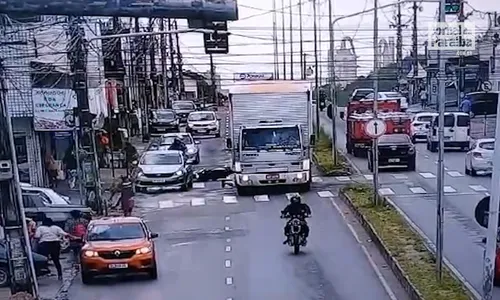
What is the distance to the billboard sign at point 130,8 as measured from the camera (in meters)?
13.1

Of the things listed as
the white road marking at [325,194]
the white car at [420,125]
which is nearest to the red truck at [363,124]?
the white car at [420,125]

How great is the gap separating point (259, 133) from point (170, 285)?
14.0 meters

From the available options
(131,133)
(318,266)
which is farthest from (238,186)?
(131,133)

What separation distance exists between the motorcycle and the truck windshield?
10.4m

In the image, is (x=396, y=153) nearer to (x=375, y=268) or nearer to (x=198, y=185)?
(x=198, y=185)

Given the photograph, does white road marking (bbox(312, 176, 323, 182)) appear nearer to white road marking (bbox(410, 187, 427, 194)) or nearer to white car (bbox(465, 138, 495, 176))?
white road marking (bbox(410, 187, 427, 194))

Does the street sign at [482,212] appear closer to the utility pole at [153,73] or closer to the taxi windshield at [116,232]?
the taxi windshield at [116,232]

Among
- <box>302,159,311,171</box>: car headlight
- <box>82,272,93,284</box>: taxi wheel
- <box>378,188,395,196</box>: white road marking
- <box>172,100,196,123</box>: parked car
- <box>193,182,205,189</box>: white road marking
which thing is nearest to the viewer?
<box>82,272,93,284</box>: taxi wheel

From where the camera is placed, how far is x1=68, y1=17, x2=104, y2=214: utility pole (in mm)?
28562

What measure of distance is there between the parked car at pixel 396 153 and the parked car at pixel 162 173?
8235 mm

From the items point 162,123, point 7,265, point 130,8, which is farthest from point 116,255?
point 162,123

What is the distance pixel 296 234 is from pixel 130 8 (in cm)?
1138

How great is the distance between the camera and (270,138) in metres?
34.2

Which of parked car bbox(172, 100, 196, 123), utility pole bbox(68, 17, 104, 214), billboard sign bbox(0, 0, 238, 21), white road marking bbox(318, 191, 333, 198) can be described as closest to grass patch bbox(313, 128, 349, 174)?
white road marking bbox(318, 191, 333, 198)
